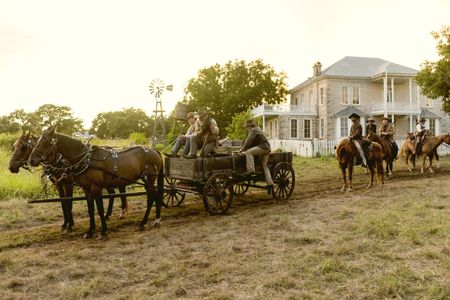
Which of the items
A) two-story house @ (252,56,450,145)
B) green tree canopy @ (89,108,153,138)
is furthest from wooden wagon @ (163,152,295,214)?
green tree canopy @ (89,108,153,138)

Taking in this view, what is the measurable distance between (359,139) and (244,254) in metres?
7.93

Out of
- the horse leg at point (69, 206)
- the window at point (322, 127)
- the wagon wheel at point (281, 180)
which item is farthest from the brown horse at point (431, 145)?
the window at point (322, 127)

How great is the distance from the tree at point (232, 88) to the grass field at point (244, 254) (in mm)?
41108

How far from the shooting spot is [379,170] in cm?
1401

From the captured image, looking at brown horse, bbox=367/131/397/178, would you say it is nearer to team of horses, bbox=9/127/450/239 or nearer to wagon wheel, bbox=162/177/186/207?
wagon wheel, bbox=162/177/186/207

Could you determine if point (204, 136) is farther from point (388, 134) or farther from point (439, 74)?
point (439, 74)

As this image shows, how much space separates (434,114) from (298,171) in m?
24.1

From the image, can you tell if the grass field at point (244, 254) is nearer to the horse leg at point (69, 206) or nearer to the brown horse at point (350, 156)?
the horse leg at point (69, 206)

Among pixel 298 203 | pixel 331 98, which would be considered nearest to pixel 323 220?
pixel 298 203

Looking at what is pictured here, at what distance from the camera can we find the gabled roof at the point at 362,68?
36.2 m

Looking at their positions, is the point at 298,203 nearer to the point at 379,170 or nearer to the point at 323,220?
the point at 323,220

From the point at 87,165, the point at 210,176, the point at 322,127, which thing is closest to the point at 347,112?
the point at 322,127

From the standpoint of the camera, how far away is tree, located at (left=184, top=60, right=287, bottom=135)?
169 ft

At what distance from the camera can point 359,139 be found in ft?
43.2
